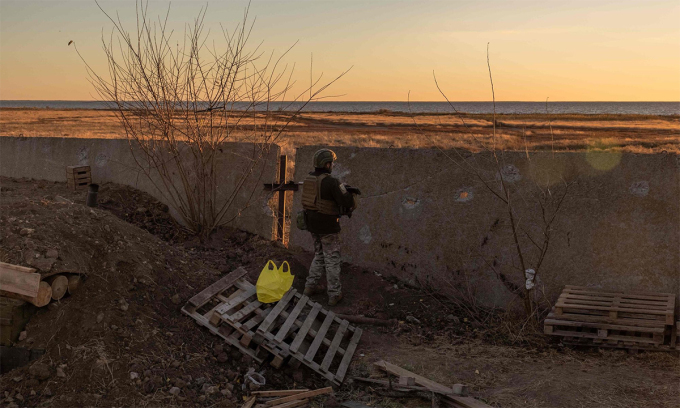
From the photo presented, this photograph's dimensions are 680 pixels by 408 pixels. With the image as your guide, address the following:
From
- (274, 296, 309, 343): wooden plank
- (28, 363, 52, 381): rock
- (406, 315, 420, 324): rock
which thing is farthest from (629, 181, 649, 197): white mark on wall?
(28, 363, 52, 381): rock

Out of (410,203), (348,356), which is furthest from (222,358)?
(410,203)

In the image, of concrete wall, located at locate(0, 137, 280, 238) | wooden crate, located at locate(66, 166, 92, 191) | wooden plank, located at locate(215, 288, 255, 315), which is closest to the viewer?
wooden plank, located at locate(215, 288, 255, 315)

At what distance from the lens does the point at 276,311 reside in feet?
18.4

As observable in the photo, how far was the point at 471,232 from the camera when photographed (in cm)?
652

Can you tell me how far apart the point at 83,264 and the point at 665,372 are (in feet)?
17.0

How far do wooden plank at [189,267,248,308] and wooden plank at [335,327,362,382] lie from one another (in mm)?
1402

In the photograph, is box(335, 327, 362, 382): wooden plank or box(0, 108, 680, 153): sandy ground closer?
box(335, 327, 362, 382): wooden plank

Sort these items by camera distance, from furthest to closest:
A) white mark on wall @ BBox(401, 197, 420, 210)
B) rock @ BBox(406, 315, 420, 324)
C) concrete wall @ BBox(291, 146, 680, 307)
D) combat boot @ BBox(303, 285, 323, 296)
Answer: white mark on wall @ BBox(401, 197, 420, 210) < combat boot @ BBox(303, 285, 323, 296) < rock @ BBox(406, 315, 420, 324) < concrete wall @ BBox(291, 146, 680, 307)

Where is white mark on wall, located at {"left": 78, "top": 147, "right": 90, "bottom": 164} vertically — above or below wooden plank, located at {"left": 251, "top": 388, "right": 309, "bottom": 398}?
above

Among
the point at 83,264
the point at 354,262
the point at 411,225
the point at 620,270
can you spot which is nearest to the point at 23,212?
the point at 83,264

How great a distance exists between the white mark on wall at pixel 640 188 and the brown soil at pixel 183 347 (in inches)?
64.9

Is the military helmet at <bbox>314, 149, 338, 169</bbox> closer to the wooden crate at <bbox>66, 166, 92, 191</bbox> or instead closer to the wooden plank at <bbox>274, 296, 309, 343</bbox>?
the wooden plank at <bbox>274, 296, 309, 343</bbox>

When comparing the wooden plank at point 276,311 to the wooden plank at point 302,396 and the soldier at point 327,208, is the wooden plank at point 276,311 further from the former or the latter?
the wooden plank at point 302,396

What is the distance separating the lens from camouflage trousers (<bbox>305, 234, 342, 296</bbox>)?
616 centimetres
